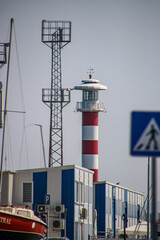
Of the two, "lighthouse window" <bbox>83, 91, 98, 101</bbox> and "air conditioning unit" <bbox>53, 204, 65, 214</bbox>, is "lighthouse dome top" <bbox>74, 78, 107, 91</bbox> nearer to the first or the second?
"lighthouse window" <bbox>83, 91, 98, 101</bbox>

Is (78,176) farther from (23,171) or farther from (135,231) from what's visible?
(135,231)

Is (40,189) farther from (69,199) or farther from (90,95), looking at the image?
(90,95)

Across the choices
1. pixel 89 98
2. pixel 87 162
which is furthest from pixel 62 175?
pixel 89 98

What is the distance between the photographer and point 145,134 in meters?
9.88

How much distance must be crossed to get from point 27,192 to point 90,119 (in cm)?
1970

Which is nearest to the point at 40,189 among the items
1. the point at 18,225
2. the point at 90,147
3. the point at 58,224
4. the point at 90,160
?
the point at 58,224

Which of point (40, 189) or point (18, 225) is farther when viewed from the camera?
point (40, 189)

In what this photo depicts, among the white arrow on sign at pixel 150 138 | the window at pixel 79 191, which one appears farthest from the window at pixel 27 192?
the white arrow on sign at pixel 150 138

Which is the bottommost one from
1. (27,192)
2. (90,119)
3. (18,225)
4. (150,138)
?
(18,225)

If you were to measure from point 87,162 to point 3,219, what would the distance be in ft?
93.4

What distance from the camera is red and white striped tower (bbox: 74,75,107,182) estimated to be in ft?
193

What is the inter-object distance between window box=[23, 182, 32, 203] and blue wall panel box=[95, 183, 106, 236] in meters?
14.2

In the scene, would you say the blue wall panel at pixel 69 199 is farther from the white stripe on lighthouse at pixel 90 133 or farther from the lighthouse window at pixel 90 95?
the lighthouse window at pixel 90 95

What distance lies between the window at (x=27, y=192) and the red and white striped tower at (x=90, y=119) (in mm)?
15699
